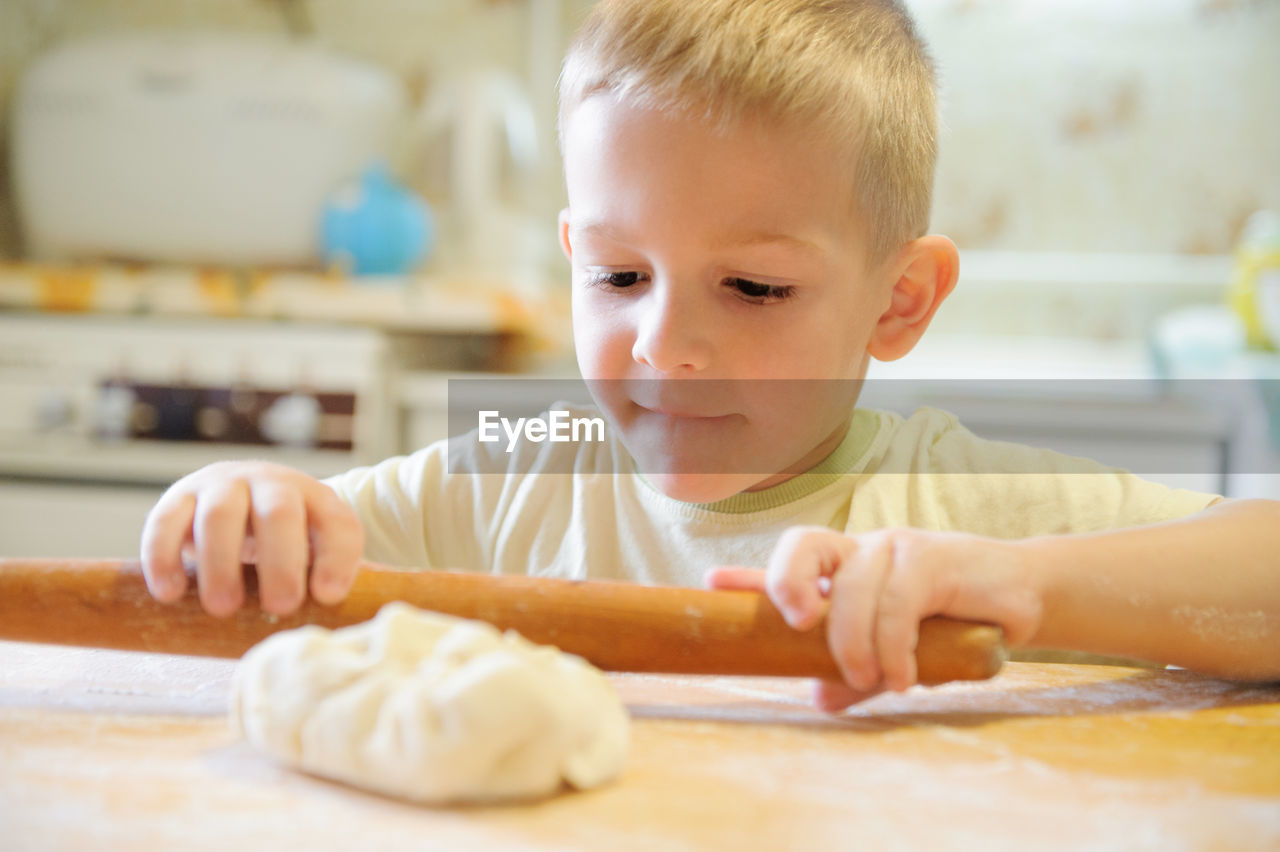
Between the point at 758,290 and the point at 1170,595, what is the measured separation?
26 centimetres

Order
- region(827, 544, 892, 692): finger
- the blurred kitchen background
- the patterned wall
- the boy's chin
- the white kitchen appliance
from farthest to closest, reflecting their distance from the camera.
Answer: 1. the patterned wall
2. the white kitchen appliance
3. the blurred kitchen background
4. the boy's chin
5. region(827, 544, 892, 692): finger

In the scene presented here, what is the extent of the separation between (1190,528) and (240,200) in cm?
153

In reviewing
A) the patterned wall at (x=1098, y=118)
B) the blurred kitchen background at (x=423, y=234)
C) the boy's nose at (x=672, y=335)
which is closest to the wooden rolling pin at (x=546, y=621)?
the boy's nose at (x=672, y=335)

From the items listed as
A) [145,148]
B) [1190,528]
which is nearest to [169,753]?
[1190,528]

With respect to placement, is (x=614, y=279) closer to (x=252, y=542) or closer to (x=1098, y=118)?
(x=252, y=542)

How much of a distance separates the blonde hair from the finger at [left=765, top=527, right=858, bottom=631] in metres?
0.24

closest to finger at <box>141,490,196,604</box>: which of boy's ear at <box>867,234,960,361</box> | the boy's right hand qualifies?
the boy's right hand

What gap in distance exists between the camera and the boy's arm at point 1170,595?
51cm

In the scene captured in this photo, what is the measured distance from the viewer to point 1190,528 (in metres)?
0.55

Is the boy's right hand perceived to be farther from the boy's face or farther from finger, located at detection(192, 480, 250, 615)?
the boy's face

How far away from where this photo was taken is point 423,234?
5.89ft

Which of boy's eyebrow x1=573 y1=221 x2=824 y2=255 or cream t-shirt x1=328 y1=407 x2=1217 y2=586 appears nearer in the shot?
boy's eyebrow x1=573 y1=221 x2=824 y2=255

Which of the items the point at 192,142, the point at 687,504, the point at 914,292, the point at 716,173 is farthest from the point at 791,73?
the point at 192,142

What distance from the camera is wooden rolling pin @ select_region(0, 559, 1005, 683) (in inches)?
17.3
